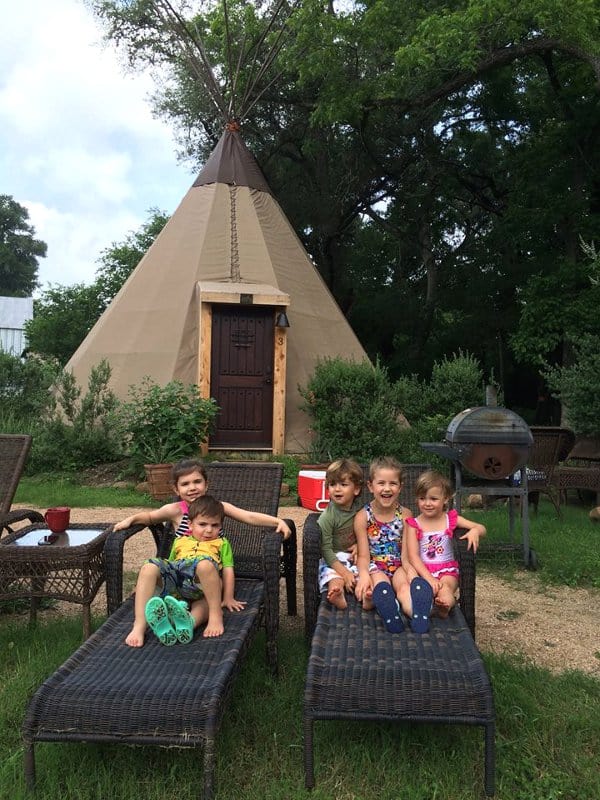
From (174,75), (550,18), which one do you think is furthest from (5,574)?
(174,75)

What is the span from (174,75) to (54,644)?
58.5 feet

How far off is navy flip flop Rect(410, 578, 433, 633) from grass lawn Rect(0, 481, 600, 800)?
35cm

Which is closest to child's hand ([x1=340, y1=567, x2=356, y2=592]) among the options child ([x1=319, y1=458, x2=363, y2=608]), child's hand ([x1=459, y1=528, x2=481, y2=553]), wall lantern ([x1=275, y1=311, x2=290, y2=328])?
child ([x1=319, y1=458, x2=363, y2=608])

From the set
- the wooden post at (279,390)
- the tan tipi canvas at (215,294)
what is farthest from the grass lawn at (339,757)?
the tan tipi canvas at (215,294)

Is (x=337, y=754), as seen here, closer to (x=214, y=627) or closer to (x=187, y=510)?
(x=214, y=627)

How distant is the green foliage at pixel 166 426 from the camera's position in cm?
775

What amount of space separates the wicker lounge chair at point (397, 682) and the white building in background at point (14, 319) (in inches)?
1097

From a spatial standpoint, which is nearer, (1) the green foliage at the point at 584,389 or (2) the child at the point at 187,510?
(2) the child at the point at 187,510

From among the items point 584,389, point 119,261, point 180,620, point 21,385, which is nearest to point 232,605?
point 180,620

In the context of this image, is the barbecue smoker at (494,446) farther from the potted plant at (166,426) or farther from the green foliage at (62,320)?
the green foliage at (62,320)

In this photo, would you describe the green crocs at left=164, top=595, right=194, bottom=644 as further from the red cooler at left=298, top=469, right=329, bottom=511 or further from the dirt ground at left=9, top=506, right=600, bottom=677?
the red cooler at left=298, top=469, right=329, bottom=511

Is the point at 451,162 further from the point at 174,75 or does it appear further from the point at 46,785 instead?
the point at 46,785

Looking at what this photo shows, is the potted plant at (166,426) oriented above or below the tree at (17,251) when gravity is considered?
below

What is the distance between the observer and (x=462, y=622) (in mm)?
2572
